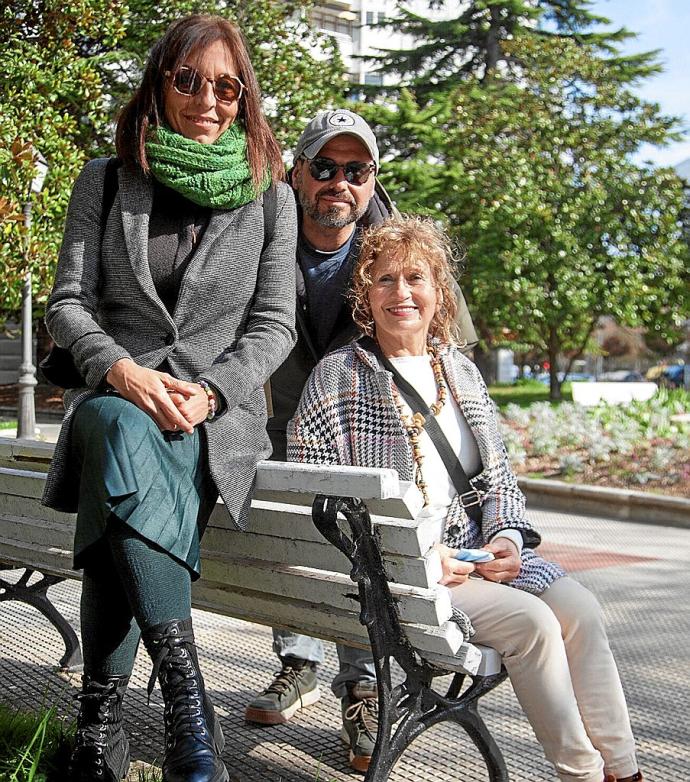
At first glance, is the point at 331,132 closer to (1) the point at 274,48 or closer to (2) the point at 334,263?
(2) the point at 334,263

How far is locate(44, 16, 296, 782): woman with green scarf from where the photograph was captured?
252 cm

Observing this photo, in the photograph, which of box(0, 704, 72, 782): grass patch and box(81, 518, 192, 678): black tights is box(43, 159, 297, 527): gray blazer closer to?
box(81, 518, 192, 678): black tights

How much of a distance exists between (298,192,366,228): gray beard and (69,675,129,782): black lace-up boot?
1.68 m

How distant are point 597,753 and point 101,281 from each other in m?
1.92

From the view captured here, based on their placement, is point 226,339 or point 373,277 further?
point 373,277

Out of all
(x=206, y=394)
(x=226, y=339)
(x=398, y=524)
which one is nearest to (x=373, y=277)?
(x=226, y=339)

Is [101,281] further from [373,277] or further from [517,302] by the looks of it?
[517,302]

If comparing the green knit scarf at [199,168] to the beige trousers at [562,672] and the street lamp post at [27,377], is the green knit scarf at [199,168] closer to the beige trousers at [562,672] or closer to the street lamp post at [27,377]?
the beige trousers at [562,672]

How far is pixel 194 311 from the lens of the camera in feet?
9.73

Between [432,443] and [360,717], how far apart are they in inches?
40.5

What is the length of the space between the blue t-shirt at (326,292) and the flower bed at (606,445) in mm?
8177

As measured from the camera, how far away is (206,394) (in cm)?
277

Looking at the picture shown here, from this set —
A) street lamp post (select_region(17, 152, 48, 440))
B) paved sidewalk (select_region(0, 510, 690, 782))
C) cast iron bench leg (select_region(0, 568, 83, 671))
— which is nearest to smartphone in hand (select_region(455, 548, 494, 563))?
paved sidewalk (select_region(0, 510, 690, 782))

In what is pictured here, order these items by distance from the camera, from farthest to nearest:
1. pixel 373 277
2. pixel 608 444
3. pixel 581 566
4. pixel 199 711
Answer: pixel 608 444, pixel 581 566, pixel 373 277, pixel 199 711
